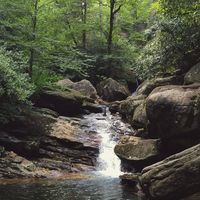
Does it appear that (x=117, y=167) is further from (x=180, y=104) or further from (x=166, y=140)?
(x=180, y=104)

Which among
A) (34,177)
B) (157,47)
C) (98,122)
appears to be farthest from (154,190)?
(98,122)

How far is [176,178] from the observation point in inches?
498

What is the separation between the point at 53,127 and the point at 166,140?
8044mm

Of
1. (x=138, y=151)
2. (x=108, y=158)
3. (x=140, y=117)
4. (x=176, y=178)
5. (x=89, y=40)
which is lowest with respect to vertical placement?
(x=108, y=158)

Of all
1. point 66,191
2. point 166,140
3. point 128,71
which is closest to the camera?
point 66,191

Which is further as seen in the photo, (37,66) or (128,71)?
(128,71)

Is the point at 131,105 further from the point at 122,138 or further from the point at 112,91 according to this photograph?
the point at 112,91

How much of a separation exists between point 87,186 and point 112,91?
56.4 feet

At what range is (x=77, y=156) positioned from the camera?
21266 millimetres

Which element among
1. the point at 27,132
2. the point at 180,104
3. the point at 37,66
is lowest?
the point at 27,132

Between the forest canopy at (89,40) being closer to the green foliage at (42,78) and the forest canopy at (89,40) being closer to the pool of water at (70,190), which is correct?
the green foliage at (42,78)

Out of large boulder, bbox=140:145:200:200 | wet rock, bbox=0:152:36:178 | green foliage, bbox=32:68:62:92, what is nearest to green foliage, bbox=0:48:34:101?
wet rock, bbox=0:152:36:178

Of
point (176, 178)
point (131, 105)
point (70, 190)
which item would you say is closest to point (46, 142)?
point (131, 105)

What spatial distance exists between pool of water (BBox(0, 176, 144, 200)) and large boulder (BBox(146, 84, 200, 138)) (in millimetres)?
3113
